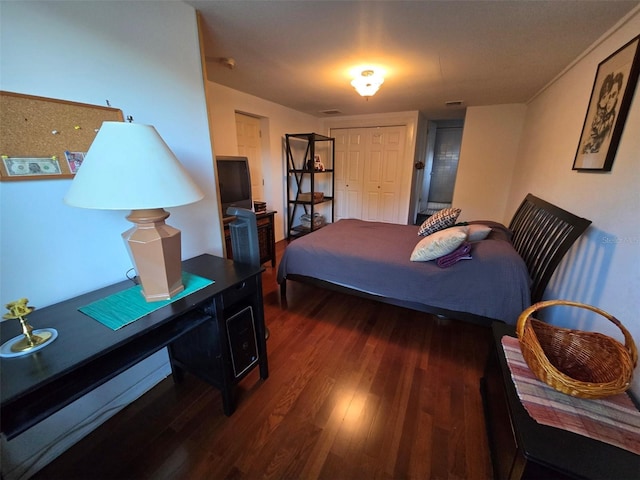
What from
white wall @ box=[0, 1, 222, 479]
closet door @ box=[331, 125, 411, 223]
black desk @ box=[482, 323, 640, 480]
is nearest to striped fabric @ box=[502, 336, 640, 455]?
black desk @ box=[482, 323, 640, 480]

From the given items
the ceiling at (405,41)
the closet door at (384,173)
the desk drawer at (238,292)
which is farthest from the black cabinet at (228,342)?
the closet door at (384,173)

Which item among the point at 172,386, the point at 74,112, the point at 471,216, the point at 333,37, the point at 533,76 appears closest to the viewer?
the point at 74,112

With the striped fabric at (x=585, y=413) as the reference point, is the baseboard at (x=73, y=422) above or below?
below

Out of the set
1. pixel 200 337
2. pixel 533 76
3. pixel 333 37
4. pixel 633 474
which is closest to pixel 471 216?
pixel 533 76

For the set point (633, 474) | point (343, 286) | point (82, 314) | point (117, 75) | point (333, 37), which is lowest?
point (343, 286)

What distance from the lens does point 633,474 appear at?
70 cm

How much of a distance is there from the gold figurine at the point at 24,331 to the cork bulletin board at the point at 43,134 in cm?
51

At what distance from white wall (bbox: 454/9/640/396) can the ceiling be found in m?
0.19

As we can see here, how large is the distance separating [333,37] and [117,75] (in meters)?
1.37

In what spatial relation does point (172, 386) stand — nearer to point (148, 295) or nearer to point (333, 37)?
point (148, 295)

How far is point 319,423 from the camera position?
1344 mm

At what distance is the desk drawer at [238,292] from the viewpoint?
49.3 inches

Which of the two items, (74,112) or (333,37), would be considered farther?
(333,37)

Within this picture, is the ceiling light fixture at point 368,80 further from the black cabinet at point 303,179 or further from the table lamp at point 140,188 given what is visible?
the table lamp at point 140,188
